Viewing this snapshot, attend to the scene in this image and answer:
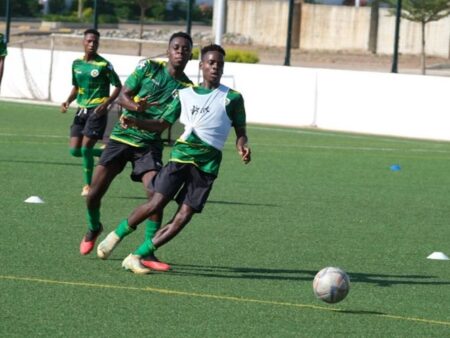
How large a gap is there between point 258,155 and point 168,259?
11.7 meters

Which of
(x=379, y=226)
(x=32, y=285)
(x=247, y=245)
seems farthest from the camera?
(x=379, y=226)

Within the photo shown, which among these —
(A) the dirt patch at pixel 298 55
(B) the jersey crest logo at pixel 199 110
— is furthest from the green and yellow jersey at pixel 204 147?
(A) the dirt patch at pixel 298 55

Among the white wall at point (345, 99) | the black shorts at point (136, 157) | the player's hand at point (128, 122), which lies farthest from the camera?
the white wall at point (345, 99)

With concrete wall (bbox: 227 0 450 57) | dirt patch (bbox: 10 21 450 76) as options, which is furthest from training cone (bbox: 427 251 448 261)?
concrete wall (bbox: 227 0 450 57)

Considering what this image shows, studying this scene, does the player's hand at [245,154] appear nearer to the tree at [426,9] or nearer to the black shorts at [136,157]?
the black shorts at [136,157]

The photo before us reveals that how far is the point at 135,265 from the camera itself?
1035 centimetres

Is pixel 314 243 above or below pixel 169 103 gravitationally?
below

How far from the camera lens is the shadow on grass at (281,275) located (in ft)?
34.6

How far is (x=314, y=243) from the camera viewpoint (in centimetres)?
1260

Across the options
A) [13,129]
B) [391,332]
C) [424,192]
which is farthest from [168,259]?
[13,129]

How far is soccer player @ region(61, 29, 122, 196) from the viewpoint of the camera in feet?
51.7

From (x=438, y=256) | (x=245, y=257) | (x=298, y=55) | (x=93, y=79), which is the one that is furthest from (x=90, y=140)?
(x=298, y=55)

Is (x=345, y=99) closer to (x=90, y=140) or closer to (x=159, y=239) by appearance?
(x=90, y=140)

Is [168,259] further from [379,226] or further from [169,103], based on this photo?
[379,226]
